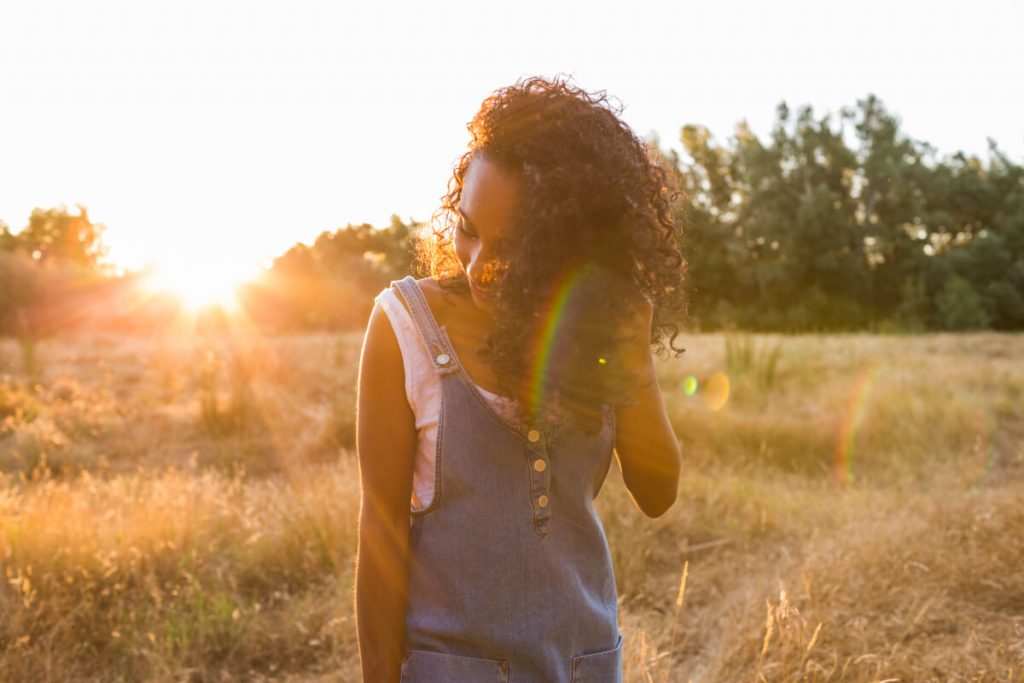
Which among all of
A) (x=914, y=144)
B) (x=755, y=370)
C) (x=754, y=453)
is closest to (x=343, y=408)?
(x=754, y=453)

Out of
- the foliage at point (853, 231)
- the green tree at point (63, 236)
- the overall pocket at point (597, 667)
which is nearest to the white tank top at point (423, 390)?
the overall pocket at point (597, 667)

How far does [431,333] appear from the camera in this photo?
1.18 metres

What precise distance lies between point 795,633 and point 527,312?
80.4 inches

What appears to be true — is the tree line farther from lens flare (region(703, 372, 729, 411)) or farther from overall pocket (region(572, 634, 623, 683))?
overall pocket (region(572, 634, 623, 683))

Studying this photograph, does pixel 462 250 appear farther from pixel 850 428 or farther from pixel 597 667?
pixel 850 428

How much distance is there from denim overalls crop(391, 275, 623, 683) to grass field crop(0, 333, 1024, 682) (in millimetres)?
975

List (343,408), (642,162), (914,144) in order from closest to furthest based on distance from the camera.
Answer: (642,162)
(343,408)
(914,144)

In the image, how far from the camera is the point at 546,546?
1.21 meters

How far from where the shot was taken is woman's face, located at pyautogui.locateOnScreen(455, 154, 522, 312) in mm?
1102

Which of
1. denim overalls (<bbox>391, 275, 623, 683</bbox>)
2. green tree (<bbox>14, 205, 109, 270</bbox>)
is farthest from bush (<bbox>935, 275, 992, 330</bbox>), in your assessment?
green tree (<bbox>14, 205, 109, 270</bbox>)

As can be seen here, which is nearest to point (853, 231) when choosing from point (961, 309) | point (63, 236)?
point (961, 309)

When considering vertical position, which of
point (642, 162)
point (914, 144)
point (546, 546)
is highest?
point (914, 144)

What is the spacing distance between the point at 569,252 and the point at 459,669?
67cm

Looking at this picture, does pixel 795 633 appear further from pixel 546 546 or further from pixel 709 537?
pixel 709 537
